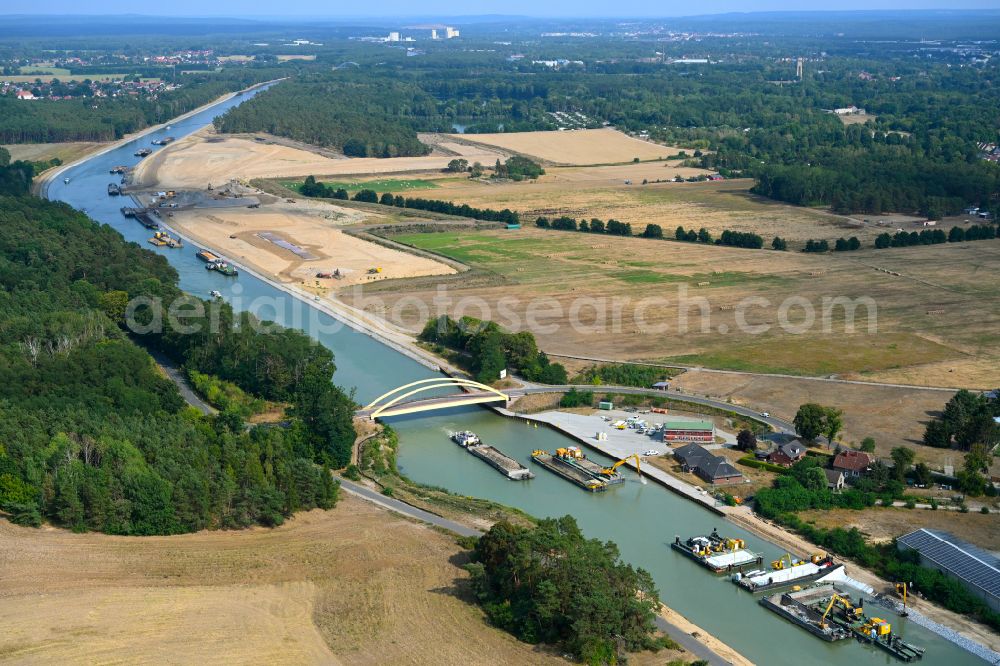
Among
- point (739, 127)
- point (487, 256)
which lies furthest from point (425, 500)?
point (739, 127)

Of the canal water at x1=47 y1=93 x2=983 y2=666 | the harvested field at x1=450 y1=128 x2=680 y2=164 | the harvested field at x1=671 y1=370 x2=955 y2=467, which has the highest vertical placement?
the harvested field at x1=450 y1=128 x2=680 y2=164

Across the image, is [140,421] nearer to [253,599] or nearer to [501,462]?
[253,599]

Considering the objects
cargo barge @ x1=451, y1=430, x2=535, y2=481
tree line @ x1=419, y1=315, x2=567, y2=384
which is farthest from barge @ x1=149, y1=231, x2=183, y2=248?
cargo barge @ x1=451, y1=430, x2=535, y2=481

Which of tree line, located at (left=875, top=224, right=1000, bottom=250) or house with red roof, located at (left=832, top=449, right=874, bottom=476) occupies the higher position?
tree line, located at (left=875, top=224, right=1000, bottom=250)

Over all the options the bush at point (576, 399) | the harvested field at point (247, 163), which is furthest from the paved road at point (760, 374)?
the harvested field at point (247, 163)

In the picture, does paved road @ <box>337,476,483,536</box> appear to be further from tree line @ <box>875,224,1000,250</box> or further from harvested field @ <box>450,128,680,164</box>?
harvested field @ <box>450,128,680,164</box>

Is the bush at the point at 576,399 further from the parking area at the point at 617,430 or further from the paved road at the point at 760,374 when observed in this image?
the paved road at the point at 760,374
